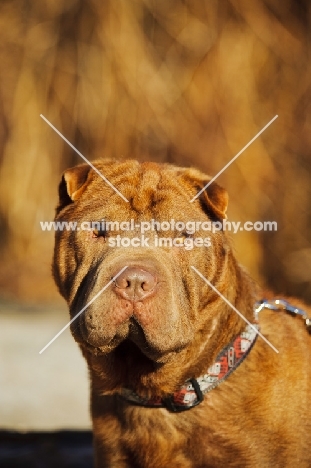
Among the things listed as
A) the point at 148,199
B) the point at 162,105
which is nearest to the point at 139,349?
the point at 148,199

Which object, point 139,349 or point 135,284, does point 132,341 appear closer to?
point 139,349

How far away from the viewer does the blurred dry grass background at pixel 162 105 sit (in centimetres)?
934

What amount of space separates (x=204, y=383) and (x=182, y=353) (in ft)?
0.57

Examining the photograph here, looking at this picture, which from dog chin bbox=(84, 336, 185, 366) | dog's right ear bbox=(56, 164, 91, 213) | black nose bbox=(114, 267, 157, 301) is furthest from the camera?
dog's right ear bbox=(56, 164, 91, 213)

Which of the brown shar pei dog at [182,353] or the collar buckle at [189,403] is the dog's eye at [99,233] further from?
the collar buckle at [189,403]

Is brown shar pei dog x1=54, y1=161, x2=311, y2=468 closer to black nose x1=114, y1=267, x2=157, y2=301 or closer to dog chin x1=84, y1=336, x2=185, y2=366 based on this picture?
dog chin x1=84, y1=336, x2=185, y2=366

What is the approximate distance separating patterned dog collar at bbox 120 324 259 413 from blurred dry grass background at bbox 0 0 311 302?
5269 millimetres

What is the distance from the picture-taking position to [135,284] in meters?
3.48

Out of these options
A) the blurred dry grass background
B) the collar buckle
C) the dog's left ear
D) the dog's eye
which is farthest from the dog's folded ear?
the blurred dry grass background

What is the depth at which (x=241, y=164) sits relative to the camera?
932cm

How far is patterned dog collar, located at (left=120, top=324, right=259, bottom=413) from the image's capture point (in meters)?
3.91

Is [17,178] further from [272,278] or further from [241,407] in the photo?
[241,407]

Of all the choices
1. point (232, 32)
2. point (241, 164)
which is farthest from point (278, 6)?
point (241, 164)

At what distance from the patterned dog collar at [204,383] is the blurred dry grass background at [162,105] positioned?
5269mm
